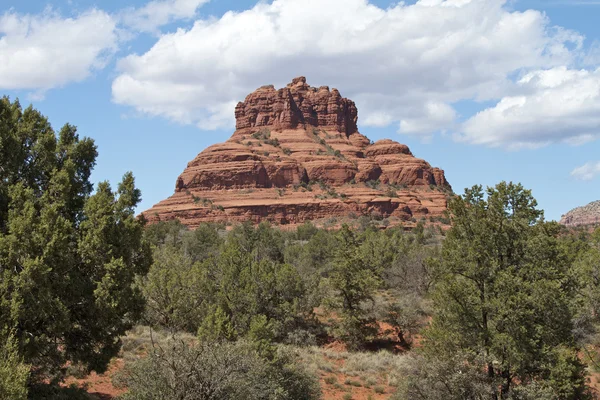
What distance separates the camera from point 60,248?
1393 centimetres

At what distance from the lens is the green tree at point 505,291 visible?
16812 mm

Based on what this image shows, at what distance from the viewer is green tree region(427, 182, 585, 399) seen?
16812 mm

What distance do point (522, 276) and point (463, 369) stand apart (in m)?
3.48

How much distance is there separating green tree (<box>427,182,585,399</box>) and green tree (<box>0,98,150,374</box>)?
10.0 metres

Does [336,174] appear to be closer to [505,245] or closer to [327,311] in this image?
[327,311]

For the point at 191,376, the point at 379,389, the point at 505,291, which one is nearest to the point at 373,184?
the point at 379,389

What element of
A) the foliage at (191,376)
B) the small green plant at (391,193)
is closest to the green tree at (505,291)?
the foliage at (191,376)

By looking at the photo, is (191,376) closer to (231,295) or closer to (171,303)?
(231,295)

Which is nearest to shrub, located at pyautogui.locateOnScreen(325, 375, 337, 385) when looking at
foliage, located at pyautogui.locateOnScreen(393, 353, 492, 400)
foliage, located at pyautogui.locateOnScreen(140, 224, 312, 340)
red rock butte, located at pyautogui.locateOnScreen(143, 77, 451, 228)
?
foliage, located at pyautogui.locateOnScreen(140, 224, 312, 340)

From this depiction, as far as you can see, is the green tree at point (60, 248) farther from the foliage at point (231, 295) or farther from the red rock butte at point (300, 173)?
the red rock butte at point (300, 173)

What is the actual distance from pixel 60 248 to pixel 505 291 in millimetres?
12884

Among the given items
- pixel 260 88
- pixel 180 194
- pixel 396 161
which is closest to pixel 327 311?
pixel 180 194

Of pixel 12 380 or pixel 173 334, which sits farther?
pixel 173 334

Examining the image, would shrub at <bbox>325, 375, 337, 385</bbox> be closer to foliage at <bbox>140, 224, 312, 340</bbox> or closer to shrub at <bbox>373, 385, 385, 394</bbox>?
shrub at <bbox>373, 385, 385, 394</bbox>
